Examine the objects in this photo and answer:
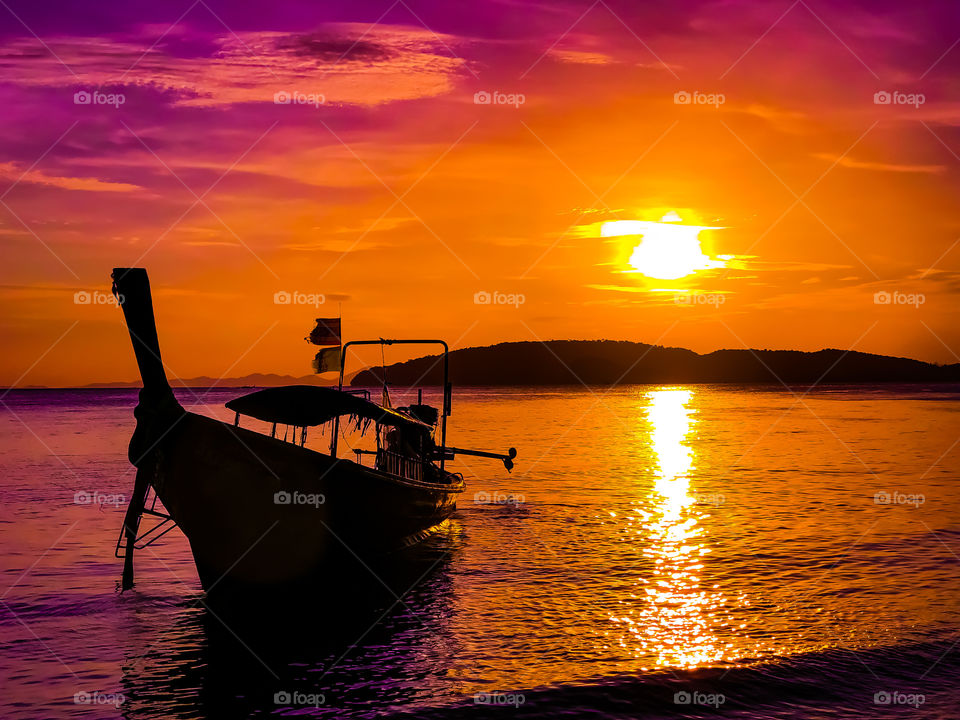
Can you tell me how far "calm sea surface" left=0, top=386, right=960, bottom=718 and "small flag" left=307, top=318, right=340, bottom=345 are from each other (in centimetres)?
543

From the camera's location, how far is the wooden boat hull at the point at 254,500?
14.6m

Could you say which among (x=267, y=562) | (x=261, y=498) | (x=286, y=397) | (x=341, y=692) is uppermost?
(x=286, y=397)

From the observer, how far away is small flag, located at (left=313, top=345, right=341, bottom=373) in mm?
19312

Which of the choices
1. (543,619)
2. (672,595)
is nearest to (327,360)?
(543,619)

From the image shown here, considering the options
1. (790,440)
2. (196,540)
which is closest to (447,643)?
(196,540)

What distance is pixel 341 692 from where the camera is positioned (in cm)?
1094

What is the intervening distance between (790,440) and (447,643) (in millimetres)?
47925

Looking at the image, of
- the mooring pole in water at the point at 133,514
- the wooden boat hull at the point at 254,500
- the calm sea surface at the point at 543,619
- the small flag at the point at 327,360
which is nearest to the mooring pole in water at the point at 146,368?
the wooden boat hull at the point at 254,500

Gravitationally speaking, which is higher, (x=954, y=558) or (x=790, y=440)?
(x=790, y=440)

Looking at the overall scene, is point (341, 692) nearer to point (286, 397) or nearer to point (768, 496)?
point (286, 397)

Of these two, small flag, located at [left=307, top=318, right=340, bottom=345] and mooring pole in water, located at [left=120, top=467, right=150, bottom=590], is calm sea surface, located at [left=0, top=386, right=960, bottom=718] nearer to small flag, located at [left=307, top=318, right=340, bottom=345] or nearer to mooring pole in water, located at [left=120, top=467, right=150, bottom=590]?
mooring pole in water, located at [left=120, top=467, right=150, bottom=590]

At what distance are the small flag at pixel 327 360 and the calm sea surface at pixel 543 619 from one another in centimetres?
484

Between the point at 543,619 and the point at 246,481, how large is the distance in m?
5.70

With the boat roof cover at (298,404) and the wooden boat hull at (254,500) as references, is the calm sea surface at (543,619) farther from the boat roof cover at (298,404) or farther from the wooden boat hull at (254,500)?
the boat roof cover at (298,404)
